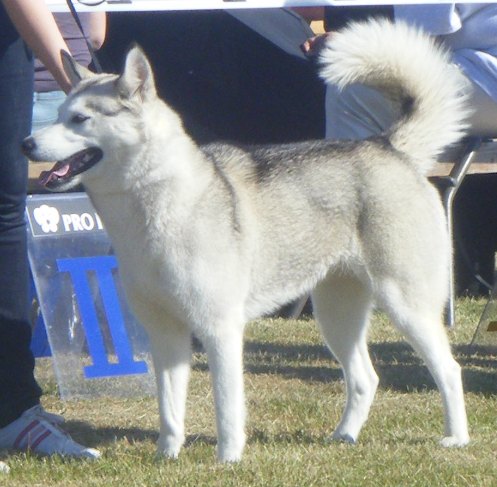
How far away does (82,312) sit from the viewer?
464 cm

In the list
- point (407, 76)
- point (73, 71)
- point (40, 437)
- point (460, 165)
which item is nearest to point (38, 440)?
point (40, 437)

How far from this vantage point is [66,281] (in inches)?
186

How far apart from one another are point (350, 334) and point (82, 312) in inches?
47.1

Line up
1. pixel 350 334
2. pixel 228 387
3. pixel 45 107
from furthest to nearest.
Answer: pixel 45 107, pixel 350 334, pixel 228 387

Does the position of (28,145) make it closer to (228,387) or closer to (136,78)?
(136,78)

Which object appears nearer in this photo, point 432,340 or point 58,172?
point 58,172

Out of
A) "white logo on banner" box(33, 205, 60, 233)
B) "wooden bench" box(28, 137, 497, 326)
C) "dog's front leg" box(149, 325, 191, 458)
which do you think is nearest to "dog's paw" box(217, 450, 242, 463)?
"dog's front leg" box(149, 325, 191, 458)

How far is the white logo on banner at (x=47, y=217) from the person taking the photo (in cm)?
480

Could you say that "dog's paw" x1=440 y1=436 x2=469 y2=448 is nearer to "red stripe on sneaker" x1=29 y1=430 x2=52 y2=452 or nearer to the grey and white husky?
the grey and white husky

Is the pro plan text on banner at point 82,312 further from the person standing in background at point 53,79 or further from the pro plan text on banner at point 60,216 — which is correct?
the person standing in background at point 53,79

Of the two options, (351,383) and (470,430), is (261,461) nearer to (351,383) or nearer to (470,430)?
(351,383)

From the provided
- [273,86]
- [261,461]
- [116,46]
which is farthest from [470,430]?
[116,46]

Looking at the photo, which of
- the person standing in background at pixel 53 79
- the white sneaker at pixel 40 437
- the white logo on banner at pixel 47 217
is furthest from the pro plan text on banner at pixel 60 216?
the white sneaker at pixel 40 437

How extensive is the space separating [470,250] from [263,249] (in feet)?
12.8
